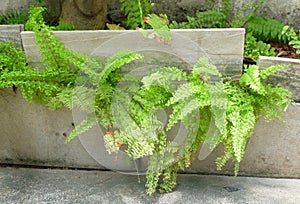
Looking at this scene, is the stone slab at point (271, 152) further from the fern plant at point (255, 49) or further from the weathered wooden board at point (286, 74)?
the fern plant at point (255, 49)

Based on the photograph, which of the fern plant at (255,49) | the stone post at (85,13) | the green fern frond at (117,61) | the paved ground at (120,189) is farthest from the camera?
the stone post at (85,13)

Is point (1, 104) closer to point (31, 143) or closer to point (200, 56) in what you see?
point (31, 143)

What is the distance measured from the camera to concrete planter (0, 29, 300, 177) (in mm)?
2961

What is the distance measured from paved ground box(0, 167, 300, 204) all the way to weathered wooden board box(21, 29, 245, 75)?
0.96m

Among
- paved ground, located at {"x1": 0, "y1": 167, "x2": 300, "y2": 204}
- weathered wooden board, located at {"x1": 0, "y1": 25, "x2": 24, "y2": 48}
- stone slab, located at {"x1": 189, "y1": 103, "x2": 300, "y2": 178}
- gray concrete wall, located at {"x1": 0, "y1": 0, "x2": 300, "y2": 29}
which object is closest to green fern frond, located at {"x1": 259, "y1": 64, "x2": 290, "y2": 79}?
stone slab, located at {"x1": 189, "y1": 103, "x2": 300, "y2": 178}

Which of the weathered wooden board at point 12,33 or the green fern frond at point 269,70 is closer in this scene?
the green fern frond at point 269,70

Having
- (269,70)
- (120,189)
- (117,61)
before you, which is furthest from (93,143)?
(269,70)

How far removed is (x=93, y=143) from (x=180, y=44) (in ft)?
3.80

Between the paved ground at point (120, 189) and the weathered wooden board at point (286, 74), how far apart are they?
834 mm

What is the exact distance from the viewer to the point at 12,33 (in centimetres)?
317

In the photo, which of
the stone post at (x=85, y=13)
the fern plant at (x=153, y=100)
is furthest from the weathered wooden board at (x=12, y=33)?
the stone post at (x=85, y=13)

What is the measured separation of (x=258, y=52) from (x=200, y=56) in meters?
0.62

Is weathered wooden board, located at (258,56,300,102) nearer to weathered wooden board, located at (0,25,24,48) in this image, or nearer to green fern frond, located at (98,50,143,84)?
green fern frond, located at (98,50,143,84)

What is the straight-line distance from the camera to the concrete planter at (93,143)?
2961mm
